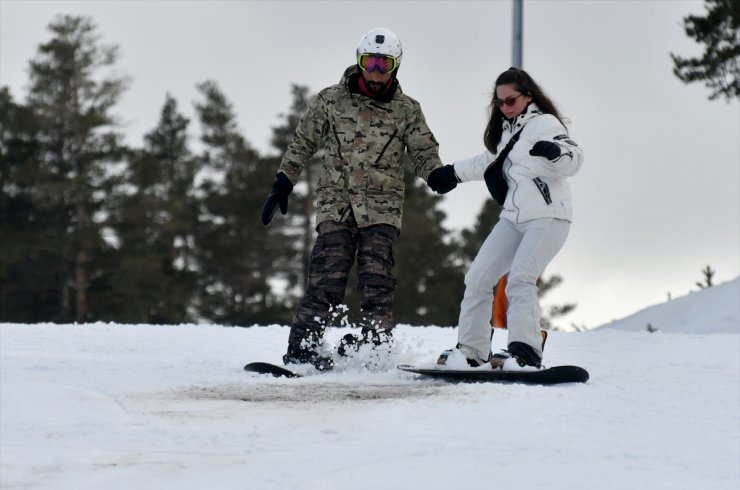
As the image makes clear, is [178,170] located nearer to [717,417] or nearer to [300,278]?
[300,278]

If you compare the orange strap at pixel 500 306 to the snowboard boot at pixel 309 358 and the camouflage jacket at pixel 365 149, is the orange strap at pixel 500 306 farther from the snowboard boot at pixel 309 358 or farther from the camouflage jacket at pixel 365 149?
the snowboard boot at pixel 309 358

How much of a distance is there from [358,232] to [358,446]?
9.77 ft

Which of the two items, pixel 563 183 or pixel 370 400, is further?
pixel 563 183

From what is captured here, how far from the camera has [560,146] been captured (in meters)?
6.62

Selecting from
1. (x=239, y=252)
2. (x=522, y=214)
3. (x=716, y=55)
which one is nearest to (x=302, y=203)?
(x=239, y=252)

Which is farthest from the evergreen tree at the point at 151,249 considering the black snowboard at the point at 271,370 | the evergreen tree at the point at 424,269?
the black snowboard at the point at 271,370

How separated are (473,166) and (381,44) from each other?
3.25 feet

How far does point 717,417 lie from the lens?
6.05 meters

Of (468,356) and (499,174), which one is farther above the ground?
(499,174)

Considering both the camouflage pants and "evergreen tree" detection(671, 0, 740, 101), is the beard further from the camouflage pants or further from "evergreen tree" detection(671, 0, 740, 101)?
"evergreen tree" detection(671, 0, 740, 101)

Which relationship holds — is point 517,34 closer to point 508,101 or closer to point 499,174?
point 508,101

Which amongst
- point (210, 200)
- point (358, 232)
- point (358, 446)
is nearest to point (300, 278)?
point (210, 200)

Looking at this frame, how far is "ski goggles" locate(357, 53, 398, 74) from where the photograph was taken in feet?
24.5

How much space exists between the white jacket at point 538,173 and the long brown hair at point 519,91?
8cm
